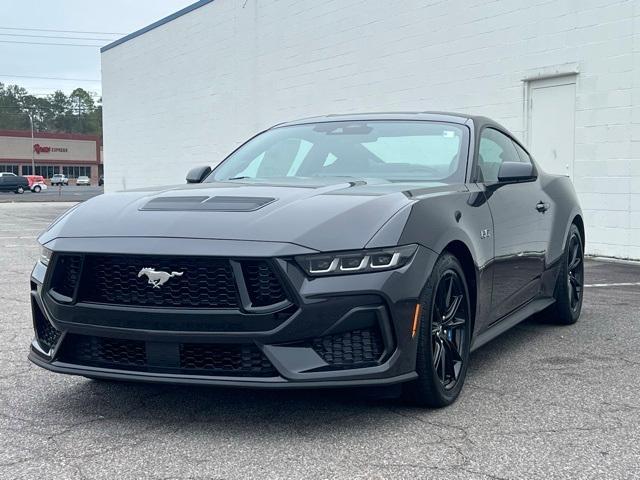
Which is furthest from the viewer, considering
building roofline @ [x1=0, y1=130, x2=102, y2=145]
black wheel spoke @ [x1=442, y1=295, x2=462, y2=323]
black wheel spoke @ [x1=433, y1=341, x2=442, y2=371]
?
building roofline @ [x1=0, y1=130, x2=102, y2=145]

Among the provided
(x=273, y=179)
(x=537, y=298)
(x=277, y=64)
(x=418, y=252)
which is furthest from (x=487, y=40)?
(x=418, y=252)

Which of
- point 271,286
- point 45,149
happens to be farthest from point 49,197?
point 271,286

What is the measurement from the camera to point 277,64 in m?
18.2

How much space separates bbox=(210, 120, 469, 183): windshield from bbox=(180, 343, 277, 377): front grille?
4.97 feet

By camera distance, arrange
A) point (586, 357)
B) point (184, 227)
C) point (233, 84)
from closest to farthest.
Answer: point (184, 227), point (586, 357), point (233, 84)

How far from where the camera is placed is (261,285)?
10.8 ft

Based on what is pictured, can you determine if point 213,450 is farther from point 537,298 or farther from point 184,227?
point 537,298

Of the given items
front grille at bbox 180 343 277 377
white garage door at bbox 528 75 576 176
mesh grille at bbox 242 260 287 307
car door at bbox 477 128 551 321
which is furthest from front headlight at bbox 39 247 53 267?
white garage door at bbox 528 75 576 176

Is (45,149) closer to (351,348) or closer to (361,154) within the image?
(361,154)

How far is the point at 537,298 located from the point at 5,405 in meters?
3.34

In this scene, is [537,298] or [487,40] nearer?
[537,298]

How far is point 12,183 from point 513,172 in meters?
59.5

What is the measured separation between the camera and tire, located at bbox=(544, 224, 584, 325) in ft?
19.1

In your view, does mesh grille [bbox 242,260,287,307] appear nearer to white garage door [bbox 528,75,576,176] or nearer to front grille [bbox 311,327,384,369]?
front grille [bbox 311,327,384,369]
